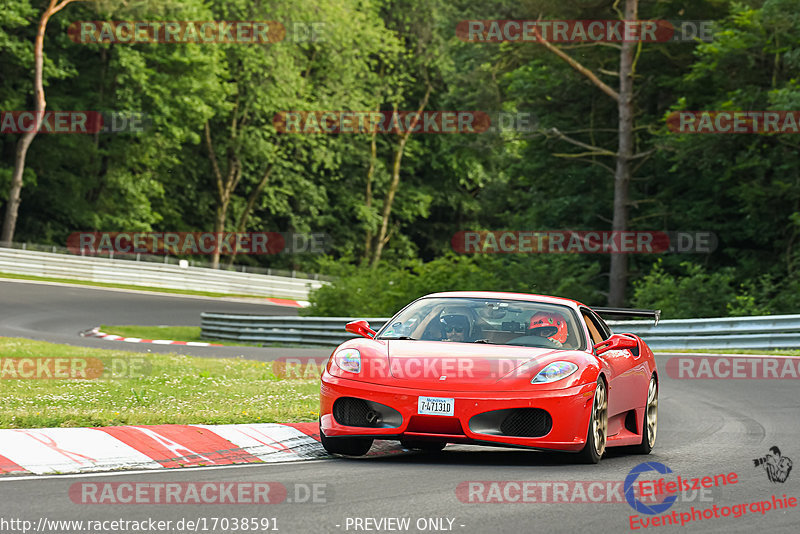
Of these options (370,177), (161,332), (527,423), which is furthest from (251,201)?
(527,423)

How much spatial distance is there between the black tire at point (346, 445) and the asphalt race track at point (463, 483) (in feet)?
0.40

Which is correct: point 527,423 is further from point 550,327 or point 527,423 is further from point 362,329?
point 362,329

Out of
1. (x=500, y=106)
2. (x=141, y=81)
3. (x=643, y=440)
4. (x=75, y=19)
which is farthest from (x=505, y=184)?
(x=643, y=440)

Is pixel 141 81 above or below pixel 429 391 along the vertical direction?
above

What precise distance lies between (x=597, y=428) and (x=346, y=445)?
1.89 m

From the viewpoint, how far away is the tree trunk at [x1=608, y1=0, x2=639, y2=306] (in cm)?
3584

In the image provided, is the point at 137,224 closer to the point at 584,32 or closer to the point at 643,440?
the point at 584,32

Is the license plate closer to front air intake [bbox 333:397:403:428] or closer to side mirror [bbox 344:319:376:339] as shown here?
front air intake [bbox 333:397:403:428]

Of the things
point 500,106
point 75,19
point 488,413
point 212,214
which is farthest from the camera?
point 212,214

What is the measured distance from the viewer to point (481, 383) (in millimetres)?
8398

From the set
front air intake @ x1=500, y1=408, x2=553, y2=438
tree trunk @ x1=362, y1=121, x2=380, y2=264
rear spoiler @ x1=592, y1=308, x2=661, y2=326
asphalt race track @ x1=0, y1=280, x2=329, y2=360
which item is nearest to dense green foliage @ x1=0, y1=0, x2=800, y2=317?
tree trunk @ x1=362, y1=121, x2=380, y2=264

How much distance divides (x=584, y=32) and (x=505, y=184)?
11.6m

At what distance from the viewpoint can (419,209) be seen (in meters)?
70.1

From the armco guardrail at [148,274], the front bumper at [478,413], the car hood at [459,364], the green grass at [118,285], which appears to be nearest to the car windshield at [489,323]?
the car hood at [459,364]
